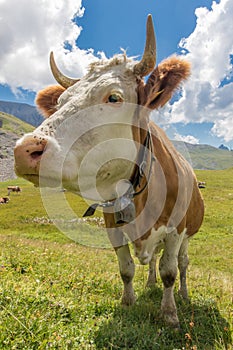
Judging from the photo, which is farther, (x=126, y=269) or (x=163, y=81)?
(x=126, y=269)

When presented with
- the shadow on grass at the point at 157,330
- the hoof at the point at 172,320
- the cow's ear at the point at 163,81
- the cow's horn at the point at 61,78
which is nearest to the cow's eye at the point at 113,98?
the cow's ear at the point at 163,81

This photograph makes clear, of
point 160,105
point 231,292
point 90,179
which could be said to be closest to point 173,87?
point 160,105

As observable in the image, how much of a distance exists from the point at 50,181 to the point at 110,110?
1011mm

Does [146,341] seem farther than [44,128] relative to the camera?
Yes

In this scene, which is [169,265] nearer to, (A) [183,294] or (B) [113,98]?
(A) [183,294]

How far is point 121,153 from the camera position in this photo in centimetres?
320

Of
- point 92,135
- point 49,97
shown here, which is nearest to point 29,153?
point 92,135

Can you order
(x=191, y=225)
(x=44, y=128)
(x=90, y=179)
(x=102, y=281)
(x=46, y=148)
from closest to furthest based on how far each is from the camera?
(x=46, y=148) → (x=44, y=128) → (x=90, y=179) → (x=102, y=281) → (x=191, y=225)

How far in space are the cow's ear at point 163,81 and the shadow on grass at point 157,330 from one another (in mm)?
2720

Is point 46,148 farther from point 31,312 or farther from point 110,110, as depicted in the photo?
point 31,312

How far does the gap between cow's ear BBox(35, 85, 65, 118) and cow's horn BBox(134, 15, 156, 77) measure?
1.51 metres

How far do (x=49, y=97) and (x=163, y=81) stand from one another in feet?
6.22

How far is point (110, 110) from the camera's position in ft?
9.85

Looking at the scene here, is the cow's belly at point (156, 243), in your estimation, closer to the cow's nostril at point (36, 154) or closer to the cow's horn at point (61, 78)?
the cow's nostril at point (36, 154)
